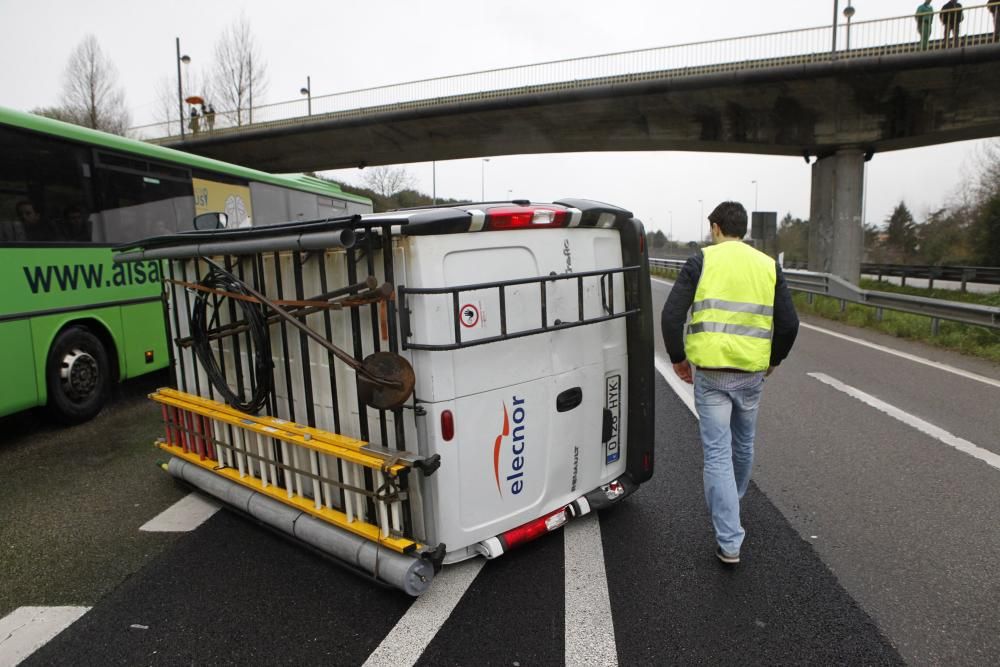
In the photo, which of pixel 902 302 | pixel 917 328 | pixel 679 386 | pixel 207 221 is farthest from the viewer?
pixel 902 302

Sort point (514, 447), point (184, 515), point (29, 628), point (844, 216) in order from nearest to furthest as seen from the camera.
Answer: point (29, 628) → point (514, 447) → point (184, 515) → point (844, 216)

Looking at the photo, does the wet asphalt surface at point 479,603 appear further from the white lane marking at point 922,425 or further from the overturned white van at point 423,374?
the white lane marking at point 922,425

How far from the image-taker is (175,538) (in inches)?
146

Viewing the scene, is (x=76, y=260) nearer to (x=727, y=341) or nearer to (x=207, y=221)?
(x=207, y=221)

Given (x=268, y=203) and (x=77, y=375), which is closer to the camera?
(x=77, y=375)

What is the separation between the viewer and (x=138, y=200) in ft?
23.9

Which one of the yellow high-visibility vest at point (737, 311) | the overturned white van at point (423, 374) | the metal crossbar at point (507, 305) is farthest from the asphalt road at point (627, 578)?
the metal crossbar at point (507, 305)

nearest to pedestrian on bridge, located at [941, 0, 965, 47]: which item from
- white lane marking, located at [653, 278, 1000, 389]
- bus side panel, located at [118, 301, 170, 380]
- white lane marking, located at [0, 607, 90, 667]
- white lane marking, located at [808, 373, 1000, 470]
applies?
white lane marking, located at [653, 278, 1000, 389]

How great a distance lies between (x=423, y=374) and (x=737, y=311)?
71.7 inches

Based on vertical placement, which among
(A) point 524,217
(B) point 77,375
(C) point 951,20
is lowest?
(B) point 77,375

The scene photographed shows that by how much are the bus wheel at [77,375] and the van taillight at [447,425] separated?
16.8 feet

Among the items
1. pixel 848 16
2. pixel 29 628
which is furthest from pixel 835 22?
pixel 29 628

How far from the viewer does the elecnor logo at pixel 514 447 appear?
10.2ft

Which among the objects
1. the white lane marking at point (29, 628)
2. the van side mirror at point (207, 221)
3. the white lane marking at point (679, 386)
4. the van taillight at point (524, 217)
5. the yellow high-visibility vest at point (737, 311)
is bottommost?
→ the white lane marking at point (679, 386)
